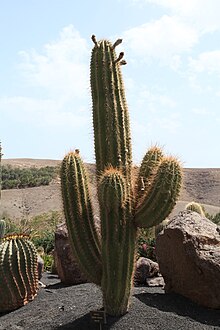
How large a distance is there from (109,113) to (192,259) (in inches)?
82.0

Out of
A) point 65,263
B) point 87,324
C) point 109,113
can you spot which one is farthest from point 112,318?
point 65,263

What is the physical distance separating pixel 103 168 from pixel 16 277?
2.14 meters

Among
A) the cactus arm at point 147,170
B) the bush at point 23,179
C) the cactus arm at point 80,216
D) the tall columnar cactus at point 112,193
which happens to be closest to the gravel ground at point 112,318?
the tall columnar cactus at point 112,193

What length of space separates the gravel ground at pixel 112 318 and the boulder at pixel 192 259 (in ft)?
0.49

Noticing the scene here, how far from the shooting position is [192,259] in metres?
6.29

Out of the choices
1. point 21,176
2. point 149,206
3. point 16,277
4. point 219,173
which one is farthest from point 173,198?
point 219,173

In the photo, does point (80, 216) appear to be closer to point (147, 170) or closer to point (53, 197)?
point (147, 170)

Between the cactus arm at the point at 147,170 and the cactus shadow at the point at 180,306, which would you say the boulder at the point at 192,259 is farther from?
the cactus arm at the point at 147,170

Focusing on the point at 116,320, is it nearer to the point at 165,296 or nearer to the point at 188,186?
the point at 165,296

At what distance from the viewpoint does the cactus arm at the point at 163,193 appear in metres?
5.26

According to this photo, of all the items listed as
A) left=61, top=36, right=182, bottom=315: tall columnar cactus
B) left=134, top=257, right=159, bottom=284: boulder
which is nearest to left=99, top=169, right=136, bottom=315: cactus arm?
left=61, top=36, right=182, bottom=315: tall columnar cactus

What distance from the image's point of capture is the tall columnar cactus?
535 centimetres

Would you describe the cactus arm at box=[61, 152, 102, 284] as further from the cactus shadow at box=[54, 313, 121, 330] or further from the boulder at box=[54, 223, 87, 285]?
the boulder at box=[54, 223, 87, 285]

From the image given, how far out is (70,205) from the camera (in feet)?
18.7
